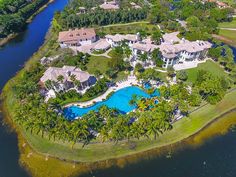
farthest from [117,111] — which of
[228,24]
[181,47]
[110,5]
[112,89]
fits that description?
[228,24]

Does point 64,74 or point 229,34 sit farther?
point 229,34

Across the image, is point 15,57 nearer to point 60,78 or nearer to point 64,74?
point 64,74

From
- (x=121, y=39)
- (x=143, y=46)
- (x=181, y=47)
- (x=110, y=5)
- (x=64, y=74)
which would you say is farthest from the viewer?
(x=110, y=5)

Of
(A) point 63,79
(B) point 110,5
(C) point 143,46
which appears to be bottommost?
(A) point 63,79

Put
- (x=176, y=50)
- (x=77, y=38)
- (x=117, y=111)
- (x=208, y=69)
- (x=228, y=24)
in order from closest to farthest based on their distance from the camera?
(x=117, y=111)
(x=208, y=69)
(x=176, y=50)
(x=77, y=38)
(x=228, y=24)

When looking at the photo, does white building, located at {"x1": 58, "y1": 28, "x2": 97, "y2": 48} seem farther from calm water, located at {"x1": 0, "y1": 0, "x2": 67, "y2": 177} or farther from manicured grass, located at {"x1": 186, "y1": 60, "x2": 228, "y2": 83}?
manicured grass, located at {"x1": 186, "y1": 60, "x2": 228, "y2": 83}

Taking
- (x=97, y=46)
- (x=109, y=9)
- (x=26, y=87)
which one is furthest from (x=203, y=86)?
(x=109, y=9)

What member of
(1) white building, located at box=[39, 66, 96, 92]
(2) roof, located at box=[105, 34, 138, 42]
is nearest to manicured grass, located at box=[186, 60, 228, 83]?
(2) roof, located at box=[105, 34, 138, 42]

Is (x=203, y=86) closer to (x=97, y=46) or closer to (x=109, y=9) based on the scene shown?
(x=97, y=46)
